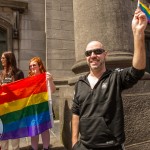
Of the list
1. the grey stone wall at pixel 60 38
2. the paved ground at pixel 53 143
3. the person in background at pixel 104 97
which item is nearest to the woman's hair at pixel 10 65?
the paved ground at pixel 53 143

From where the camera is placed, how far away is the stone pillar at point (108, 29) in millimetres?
4684

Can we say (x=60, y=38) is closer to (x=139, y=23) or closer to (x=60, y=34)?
(x=60, y=34)

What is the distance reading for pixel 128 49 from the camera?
15.9ft

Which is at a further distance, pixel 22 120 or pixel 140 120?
pixel 22 120

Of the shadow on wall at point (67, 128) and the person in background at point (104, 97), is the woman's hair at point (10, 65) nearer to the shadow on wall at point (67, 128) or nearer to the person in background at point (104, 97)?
the shadow on wall at point (67, 128)

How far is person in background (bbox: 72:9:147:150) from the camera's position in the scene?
2414 mm

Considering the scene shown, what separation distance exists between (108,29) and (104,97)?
2415 millimetres

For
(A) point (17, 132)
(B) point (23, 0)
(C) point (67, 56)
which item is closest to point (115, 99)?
(A) point (17, 132)

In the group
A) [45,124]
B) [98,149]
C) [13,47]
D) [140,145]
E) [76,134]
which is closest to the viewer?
[98,149]

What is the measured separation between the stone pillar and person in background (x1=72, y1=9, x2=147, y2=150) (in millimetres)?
2024

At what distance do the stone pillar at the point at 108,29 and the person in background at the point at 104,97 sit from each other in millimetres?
2024

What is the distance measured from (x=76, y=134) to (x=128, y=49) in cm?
255

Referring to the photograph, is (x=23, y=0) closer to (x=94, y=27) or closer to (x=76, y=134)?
(x=94, y=27)

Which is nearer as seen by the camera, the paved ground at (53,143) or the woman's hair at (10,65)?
the woman's hair at (10,65)
